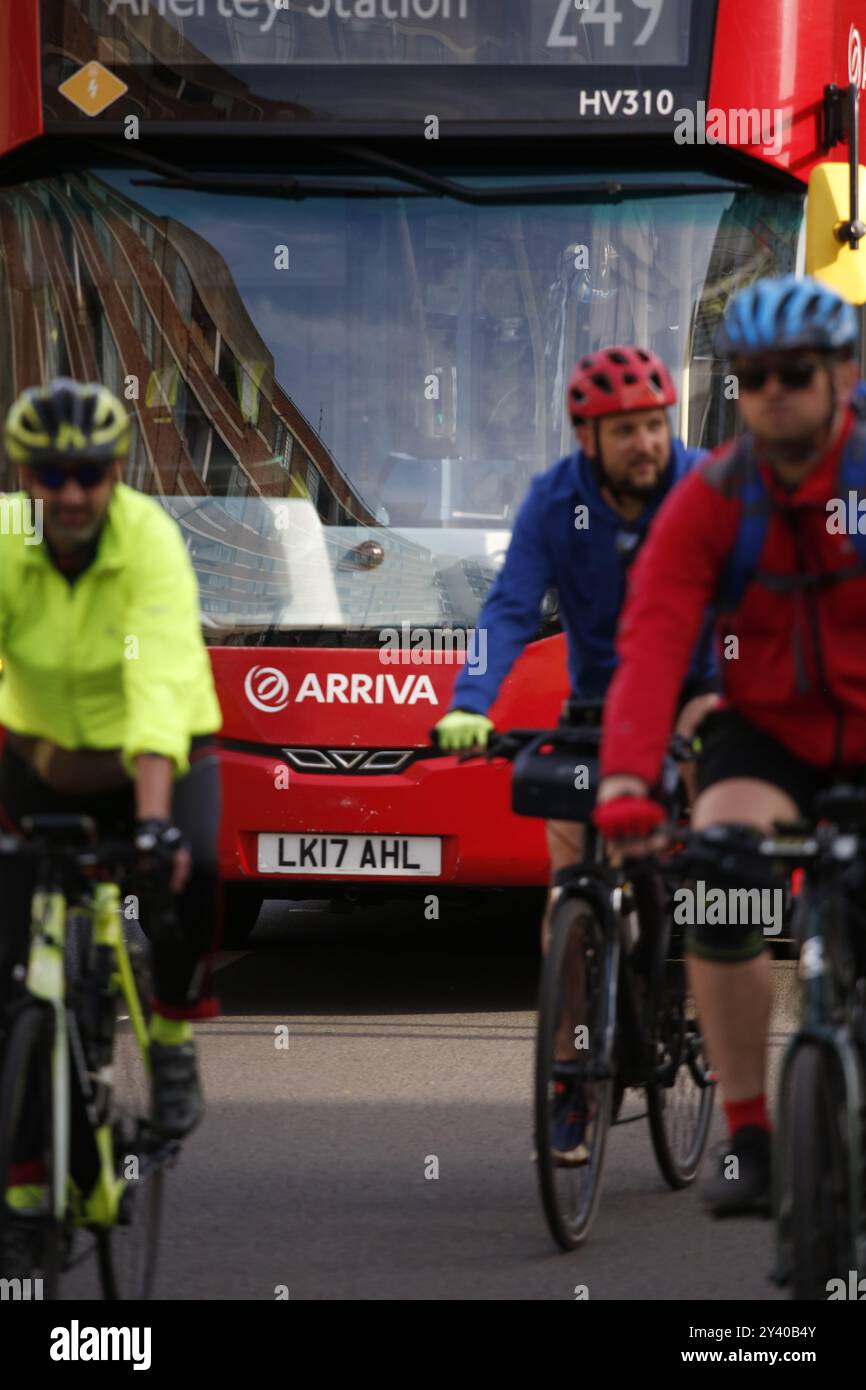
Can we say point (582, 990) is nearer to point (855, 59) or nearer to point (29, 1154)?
point (29, 1154)

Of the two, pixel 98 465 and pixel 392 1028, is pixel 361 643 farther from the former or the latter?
pixel 98 465

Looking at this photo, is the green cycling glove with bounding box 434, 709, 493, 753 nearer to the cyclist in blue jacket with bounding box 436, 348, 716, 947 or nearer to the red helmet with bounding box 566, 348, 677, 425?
the cyclist in blue jacket with bounding box 436, 348, 716, 947

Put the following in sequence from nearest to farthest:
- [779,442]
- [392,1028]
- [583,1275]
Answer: [779,442] < [583,1275] < [392,1028]

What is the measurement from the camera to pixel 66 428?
15.3 feet

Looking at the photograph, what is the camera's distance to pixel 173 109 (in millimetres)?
8820

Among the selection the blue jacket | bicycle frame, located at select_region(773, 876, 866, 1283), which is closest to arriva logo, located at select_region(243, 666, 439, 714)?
the blue jacket

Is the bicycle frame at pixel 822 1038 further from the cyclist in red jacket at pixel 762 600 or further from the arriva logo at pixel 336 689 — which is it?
the arriva logo at pixel 336 689

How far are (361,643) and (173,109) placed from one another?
1.91 m

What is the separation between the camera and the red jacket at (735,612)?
4332 mm

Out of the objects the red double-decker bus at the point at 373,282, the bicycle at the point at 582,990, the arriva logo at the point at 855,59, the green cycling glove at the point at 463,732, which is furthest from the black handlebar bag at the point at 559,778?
the arriva logo at the point at 855,59

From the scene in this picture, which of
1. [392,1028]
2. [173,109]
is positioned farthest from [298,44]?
[392,1028]

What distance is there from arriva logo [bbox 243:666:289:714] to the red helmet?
292cm

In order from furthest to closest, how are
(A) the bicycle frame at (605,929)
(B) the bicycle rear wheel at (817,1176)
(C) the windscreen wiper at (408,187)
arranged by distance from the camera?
1. (C) the windscreen wiper at (408,187)
2. (A) the bicycle frame at (605,929)
3. (B) the bicycle rear wheel at (817,1176)

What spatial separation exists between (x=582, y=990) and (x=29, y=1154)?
69.2 inches
